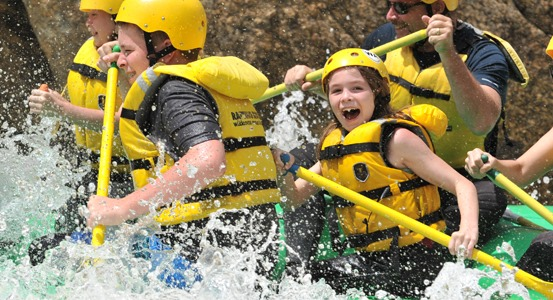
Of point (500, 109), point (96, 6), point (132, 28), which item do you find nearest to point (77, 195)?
point (96, 6)

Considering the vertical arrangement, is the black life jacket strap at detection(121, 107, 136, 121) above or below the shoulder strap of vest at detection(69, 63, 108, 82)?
→ above

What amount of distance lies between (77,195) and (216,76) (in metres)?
1.78

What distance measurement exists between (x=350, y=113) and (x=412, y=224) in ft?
2.20

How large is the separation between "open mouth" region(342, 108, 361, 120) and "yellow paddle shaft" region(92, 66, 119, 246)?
1.08m

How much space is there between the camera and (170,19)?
177 inches

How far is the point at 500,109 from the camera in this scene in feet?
16.7

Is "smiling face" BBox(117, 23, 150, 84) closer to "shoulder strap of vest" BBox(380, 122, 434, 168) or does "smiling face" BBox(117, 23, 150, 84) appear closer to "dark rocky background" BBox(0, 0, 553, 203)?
"shoulder strap of vest" BBox(380, 122, 434, 168)

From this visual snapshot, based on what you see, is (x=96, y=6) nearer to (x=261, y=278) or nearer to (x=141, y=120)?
(x=141, y=120)

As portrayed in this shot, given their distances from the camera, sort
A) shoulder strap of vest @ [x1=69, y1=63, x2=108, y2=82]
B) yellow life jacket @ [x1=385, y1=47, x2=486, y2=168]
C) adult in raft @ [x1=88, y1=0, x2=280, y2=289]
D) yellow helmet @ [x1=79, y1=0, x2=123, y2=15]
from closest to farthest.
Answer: adult in raft @ [x1=88, y1=0, x2=280, y2=289]
yellow life jacket @ [x1=385, y1=47, x2=486, y2=168]
yellow helmet @ [x1=79, y1=0, x2=123, y2=15]
shoulder strap of vest @ [x1=69, y1=63, x2=108, y2=82]

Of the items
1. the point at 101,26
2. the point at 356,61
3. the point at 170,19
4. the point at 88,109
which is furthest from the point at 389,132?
the point at 101,26

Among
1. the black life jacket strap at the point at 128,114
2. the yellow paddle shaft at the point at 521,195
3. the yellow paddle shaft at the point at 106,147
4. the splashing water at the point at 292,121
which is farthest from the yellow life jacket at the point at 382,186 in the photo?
the splashing water at the point at 292,121

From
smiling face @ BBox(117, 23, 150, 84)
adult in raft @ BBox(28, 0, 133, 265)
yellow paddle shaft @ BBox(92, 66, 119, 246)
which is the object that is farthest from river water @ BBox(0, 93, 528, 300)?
smiling face @ BBox(117, 23, 150, 84)

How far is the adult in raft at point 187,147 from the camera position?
396 cm

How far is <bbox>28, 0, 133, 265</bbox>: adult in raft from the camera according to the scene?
206 inches
